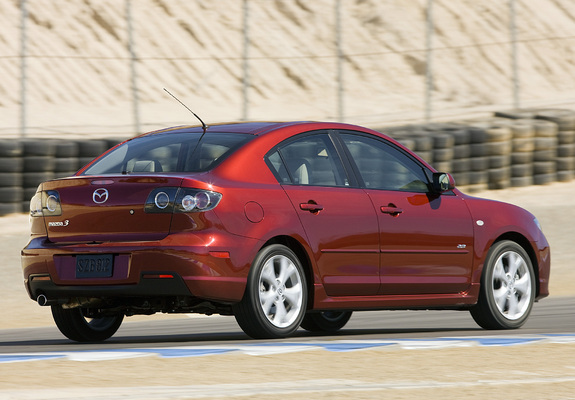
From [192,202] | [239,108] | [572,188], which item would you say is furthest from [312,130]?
[239,108]

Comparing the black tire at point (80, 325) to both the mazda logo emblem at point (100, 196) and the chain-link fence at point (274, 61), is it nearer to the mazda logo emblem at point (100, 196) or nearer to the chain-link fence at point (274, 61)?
the mazda logo emblem at point (100, 196)

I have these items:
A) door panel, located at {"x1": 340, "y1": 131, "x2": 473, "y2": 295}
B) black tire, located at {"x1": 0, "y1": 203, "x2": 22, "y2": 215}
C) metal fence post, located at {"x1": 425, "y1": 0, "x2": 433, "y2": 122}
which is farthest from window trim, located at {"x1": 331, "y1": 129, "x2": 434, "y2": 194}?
metal fence post, located at {"x1": 425, "y1": 0, "x2": 433, "y2": 122}

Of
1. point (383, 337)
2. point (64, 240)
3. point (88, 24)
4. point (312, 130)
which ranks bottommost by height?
point (383, 337)

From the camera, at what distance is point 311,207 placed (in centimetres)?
809

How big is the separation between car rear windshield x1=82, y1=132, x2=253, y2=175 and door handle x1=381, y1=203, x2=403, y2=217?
3.54 feet

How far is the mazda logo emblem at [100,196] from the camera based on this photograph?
305 inches

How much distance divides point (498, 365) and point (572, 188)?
52.5ft

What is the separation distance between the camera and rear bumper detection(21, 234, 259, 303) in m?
7.51

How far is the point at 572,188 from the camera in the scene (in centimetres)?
2203

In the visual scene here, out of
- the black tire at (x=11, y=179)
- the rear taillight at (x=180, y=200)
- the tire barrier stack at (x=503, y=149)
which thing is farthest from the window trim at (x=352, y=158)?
the tire barrier stack at (x=503, y=149)

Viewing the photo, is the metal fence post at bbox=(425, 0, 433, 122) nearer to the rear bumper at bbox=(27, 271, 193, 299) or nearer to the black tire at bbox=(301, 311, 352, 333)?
the black tire at bbox=(301, 311, 352, 333)

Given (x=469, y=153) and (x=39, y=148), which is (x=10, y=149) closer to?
(x=39, y=148)

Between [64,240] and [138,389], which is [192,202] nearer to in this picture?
[64,240]

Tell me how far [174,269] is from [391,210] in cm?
178
